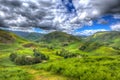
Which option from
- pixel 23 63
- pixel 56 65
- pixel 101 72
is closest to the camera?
pixel 101 72

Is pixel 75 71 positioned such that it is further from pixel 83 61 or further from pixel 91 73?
pixel 83 61

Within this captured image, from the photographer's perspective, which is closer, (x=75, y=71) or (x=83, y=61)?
(x=75, y=71)

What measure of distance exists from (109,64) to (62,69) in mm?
29616

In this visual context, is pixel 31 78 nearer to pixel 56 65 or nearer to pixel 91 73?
pixel 56 65

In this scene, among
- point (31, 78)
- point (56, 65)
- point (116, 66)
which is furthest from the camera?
point (56, 65)

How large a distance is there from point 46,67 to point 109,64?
134 feet

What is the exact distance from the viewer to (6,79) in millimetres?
108188

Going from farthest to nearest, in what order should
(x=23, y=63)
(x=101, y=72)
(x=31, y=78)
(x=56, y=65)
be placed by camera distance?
(x=23, y=63) < (x=56, y=65) < (x=31, y=78) < (x=101, y=72)

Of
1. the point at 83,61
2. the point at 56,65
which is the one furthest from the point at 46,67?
the point at 83,61

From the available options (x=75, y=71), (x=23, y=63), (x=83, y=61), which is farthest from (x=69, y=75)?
(x=23, y=63)

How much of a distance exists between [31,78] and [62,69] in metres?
20.8

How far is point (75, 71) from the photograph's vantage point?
111562 millimetres

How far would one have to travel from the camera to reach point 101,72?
103188mm

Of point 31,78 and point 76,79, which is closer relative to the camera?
point 76,79
